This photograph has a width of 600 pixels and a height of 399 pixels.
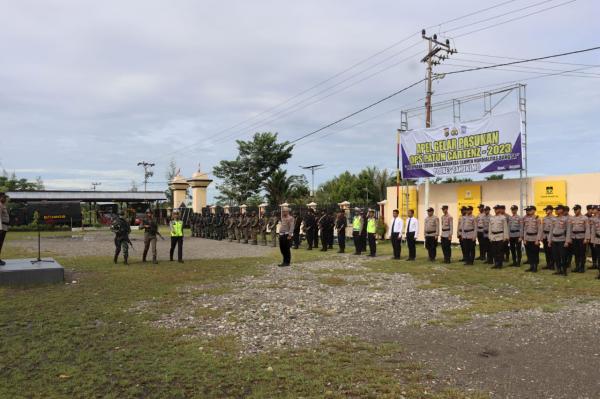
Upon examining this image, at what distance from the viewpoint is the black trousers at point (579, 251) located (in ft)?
36.6

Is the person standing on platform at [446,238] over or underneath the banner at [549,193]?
underneath

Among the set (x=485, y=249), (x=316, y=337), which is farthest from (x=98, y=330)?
(x=485, y=249)

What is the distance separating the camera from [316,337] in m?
5.97

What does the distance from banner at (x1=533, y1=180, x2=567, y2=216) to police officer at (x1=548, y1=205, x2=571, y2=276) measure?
3.90m

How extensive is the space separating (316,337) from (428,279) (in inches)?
208

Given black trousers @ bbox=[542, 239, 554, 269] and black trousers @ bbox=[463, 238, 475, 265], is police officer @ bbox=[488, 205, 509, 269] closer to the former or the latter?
black trousers @ bbox=[463, 238, 475, 265]

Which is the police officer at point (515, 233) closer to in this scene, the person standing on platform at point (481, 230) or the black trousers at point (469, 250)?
the person standing on platform at point (481, 230)

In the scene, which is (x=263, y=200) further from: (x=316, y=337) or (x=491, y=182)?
(x=316, y=337)

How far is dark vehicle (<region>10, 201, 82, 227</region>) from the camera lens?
36688mm

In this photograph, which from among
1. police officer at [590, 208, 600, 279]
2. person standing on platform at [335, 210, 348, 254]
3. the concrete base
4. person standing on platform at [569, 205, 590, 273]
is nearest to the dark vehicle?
person standing on platform at [335, 210, 348, 254]

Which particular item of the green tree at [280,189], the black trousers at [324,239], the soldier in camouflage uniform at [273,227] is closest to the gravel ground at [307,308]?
the black trousers at [324,239]

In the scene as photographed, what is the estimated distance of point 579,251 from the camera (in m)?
11.2

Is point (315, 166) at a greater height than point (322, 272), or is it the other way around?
point (315, 166)

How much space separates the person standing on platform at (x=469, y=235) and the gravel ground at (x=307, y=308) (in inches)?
116
